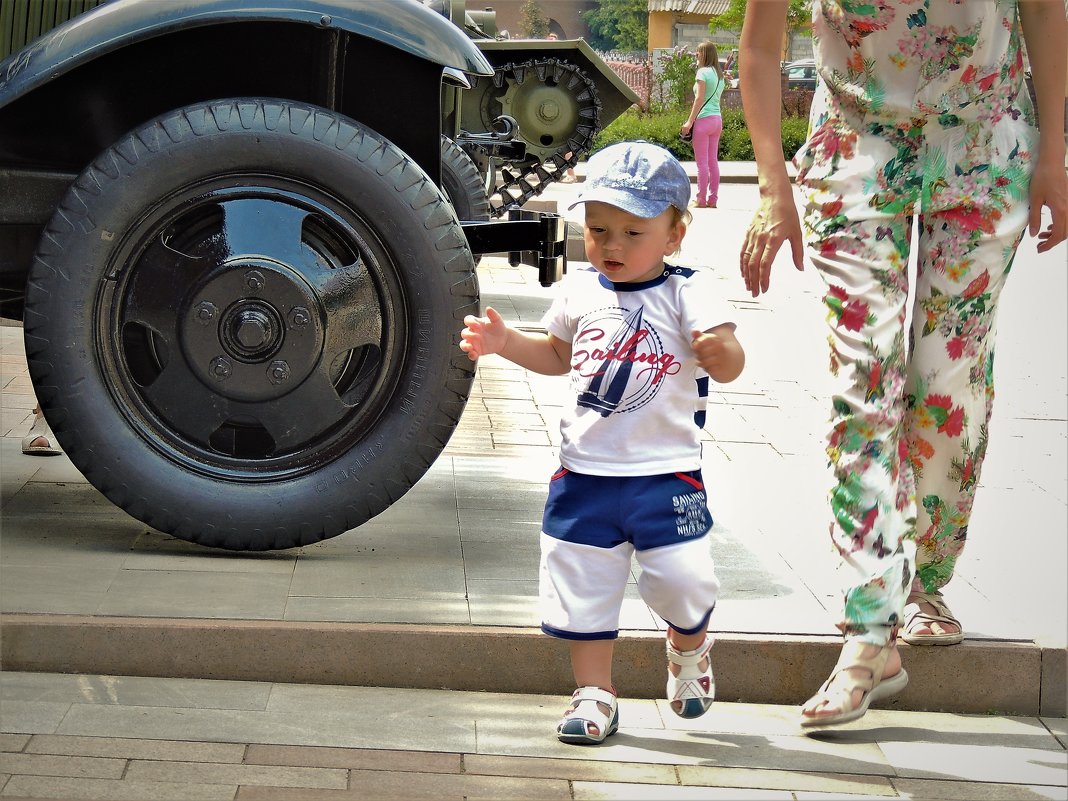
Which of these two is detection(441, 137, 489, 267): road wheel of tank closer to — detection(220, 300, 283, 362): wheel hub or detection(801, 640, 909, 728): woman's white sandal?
detection(220, 300, 283, 362): wheel hub

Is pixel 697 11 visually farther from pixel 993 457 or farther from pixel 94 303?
pixel 94 303

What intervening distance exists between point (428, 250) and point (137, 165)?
749 millimetres

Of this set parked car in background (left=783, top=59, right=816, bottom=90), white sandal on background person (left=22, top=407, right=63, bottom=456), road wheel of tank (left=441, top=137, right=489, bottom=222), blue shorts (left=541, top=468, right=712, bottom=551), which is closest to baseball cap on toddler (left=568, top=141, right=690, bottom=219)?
blue shorts (left=541, top=468, right=712, bottom=551)

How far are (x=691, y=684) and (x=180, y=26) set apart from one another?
6.69 ft

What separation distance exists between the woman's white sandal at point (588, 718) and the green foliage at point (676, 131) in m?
21.6

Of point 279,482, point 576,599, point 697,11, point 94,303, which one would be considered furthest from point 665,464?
point 697,11

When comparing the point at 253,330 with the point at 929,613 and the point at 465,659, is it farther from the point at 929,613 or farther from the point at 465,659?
the point at 929,613

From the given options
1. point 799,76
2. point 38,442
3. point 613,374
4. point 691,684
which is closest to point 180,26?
point 613,374

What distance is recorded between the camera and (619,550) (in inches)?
123

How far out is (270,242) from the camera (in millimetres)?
3912

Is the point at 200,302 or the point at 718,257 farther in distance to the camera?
the point at 718,257

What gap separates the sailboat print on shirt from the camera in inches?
121

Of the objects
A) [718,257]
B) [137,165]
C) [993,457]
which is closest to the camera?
[137,165]

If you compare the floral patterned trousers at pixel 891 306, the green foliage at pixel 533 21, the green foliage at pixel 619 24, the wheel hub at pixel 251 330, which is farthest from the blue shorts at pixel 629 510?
the green foliage at pixel 619 24
